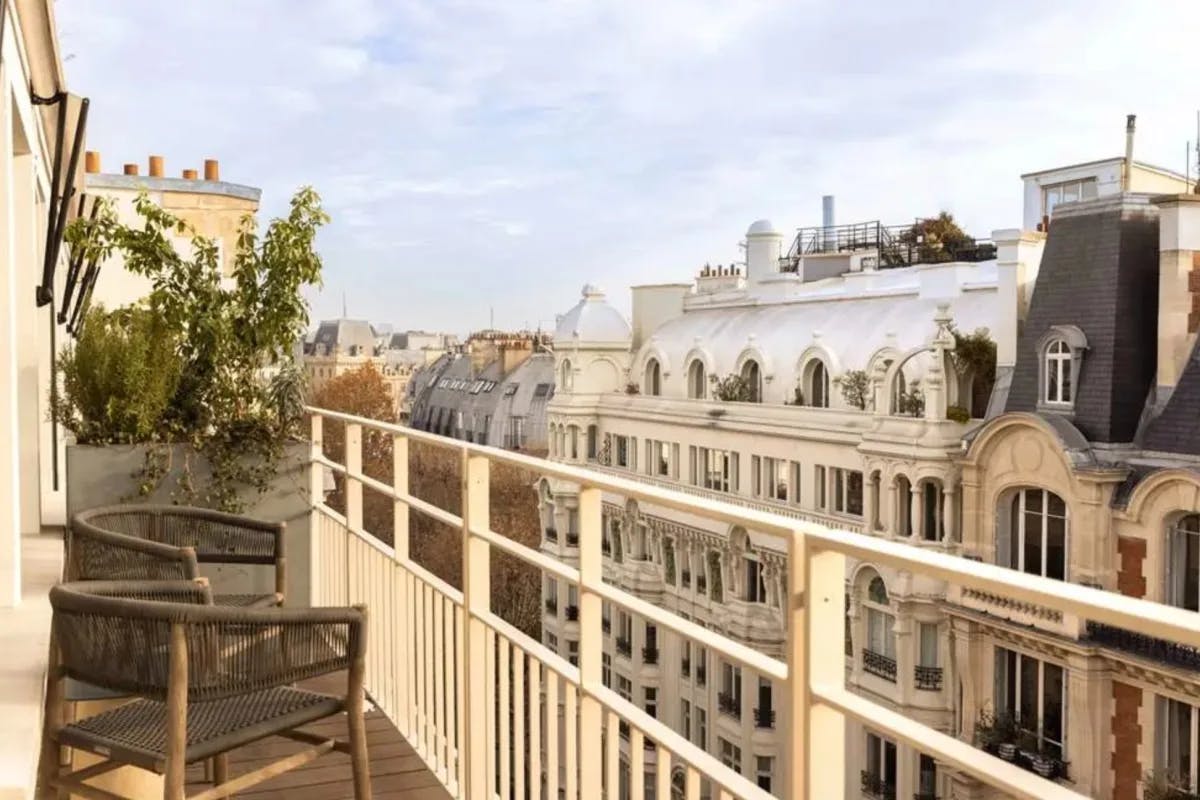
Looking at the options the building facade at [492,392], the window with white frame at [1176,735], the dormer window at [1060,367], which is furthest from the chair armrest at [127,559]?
the building facade at [492,392]

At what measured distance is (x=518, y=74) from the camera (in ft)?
196

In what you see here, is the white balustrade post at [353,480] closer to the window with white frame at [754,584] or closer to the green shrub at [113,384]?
the green shrub at [113,384]

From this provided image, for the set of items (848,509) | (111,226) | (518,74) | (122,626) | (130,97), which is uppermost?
(518,74)

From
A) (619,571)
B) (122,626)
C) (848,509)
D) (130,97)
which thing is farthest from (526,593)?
(122,626)

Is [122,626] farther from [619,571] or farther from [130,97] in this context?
[619,571]

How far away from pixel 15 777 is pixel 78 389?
2.62 m

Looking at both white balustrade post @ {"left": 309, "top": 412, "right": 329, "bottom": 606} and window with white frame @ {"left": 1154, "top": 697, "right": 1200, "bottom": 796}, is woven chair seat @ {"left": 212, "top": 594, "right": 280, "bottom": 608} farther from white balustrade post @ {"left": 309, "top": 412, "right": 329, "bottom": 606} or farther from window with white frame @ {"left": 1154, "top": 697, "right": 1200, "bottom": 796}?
window with white frame @ {"left": 1154, "top": 697, "right": 1200, "bottom": 796}

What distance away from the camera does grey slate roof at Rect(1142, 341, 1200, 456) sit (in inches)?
727

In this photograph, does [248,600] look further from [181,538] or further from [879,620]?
[879,620]

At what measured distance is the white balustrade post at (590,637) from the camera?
6.54 ft

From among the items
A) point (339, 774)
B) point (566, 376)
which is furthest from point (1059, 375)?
point (339, 774)

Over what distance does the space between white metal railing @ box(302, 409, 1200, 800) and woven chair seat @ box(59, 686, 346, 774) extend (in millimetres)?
447

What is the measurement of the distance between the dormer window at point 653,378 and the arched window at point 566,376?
82.4 inches

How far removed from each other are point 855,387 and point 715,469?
477cm
